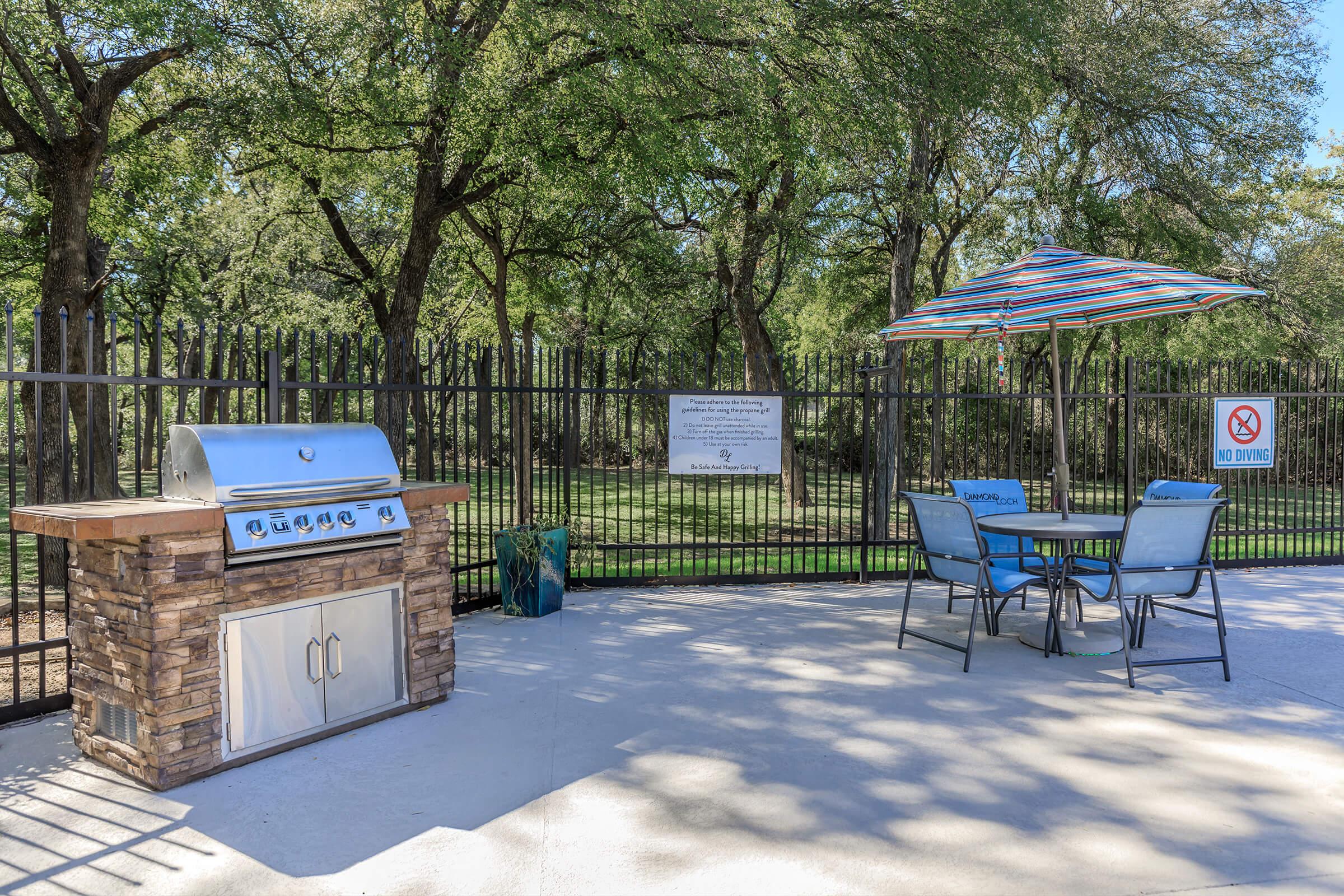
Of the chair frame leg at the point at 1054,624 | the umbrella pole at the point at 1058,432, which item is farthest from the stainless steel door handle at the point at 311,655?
the umbrella pole at the point at 1058,432

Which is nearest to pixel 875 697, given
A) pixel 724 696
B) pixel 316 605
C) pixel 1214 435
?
pixel 724 696

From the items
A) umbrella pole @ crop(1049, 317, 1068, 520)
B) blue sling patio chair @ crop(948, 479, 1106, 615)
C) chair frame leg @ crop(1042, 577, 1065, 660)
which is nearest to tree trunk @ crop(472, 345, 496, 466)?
blue sling patio chair @ crop(948, 479, 1106, 615)

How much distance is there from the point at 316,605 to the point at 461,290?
16476 mm

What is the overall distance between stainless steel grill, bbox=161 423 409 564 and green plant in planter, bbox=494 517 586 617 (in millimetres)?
2286

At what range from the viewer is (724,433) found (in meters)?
7.75

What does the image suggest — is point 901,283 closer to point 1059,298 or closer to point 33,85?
point 1059,298

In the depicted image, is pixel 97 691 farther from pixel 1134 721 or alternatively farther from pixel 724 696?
pixel 1134 721

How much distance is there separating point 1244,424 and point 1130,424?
1613 mm

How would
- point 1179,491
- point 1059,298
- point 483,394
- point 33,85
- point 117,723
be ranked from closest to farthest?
1. point 117,723
2. point 1059,298
3. point 1179,491
4. point 483,394
5. point 33,85

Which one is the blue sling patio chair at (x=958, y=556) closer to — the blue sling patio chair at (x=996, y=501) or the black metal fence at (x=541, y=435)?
the blue sling patio chair at (x=996, y=501)

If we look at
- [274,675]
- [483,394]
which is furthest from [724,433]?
[274,675]

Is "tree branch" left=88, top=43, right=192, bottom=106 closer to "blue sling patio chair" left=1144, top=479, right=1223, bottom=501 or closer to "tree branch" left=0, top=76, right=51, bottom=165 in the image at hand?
"tree branch" left=0, top=76, right=51, bottom=165

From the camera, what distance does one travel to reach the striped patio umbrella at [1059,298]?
210 inches

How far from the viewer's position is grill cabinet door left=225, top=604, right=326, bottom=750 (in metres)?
3.75
